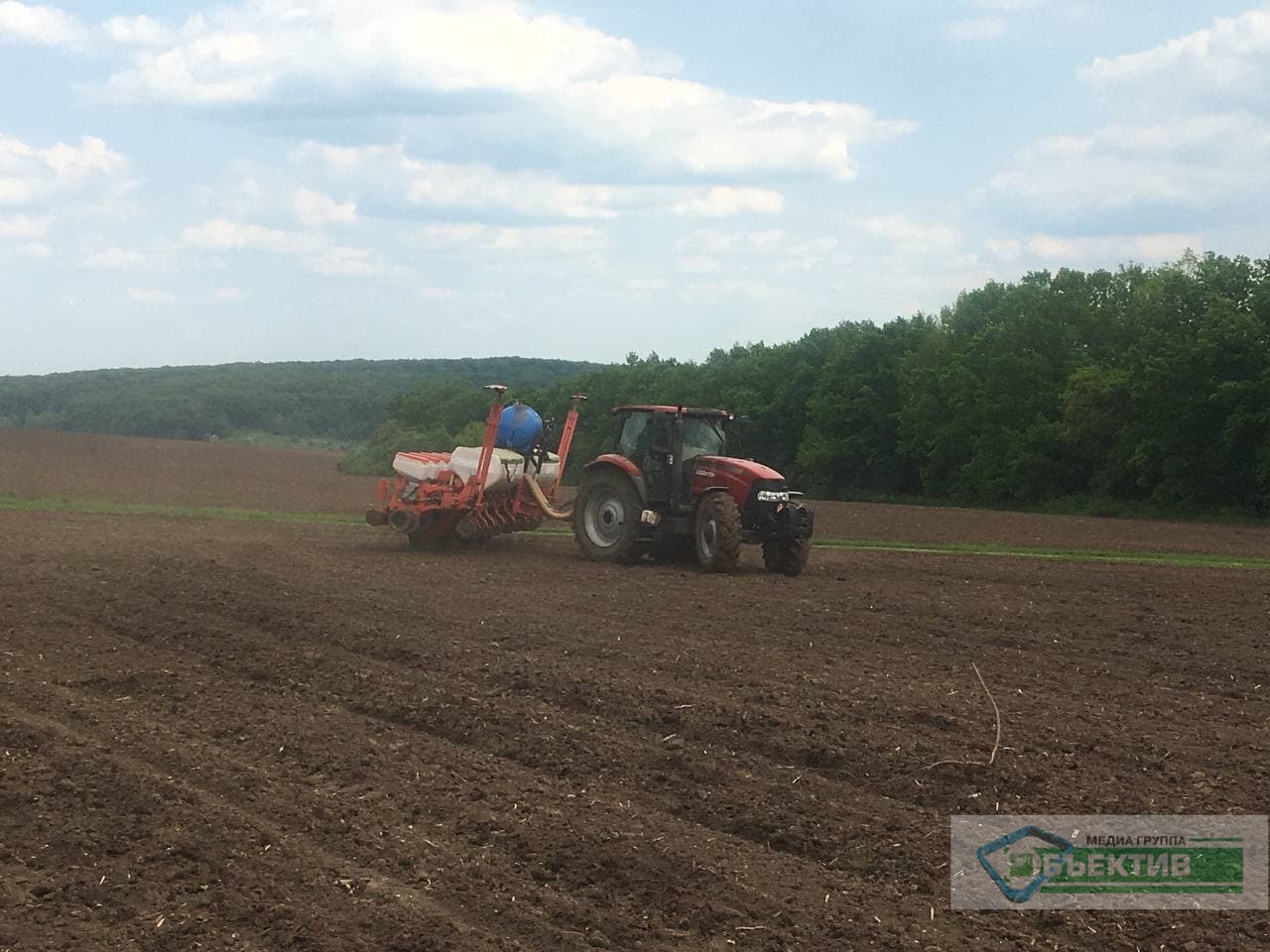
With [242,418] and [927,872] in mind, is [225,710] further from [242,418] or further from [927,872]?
[242,418]

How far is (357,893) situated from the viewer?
19.6ft

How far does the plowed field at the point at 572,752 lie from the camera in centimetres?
586

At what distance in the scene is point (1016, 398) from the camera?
50562 millimetres

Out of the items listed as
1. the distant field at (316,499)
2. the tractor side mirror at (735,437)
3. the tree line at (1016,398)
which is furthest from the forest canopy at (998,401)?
the distant field at (316,499)

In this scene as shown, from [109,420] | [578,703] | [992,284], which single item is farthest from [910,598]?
[109,420]

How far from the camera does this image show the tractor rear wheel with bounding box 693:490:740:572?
1725 centimetres

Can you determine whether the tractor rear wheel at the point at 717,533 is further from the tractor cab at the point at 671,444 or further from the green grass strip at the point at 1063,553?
the green grass strip at the point at 1063,553

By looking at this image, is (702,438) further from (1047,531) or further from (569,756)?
(1047,531)

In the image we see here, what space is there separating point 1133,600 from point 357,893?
12.0m

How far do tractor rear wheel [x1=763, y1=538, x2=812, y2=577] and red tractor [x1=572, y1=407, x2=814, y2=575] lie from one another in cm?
1

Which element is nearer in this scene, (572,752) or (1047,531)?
(572,752)

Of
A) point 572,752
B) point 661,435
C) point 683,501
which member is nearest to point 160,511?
point 661,435

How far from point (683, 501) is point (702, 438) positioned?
893 mm

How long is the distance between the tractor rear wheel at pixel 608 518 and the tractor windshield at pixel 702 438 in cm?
91
